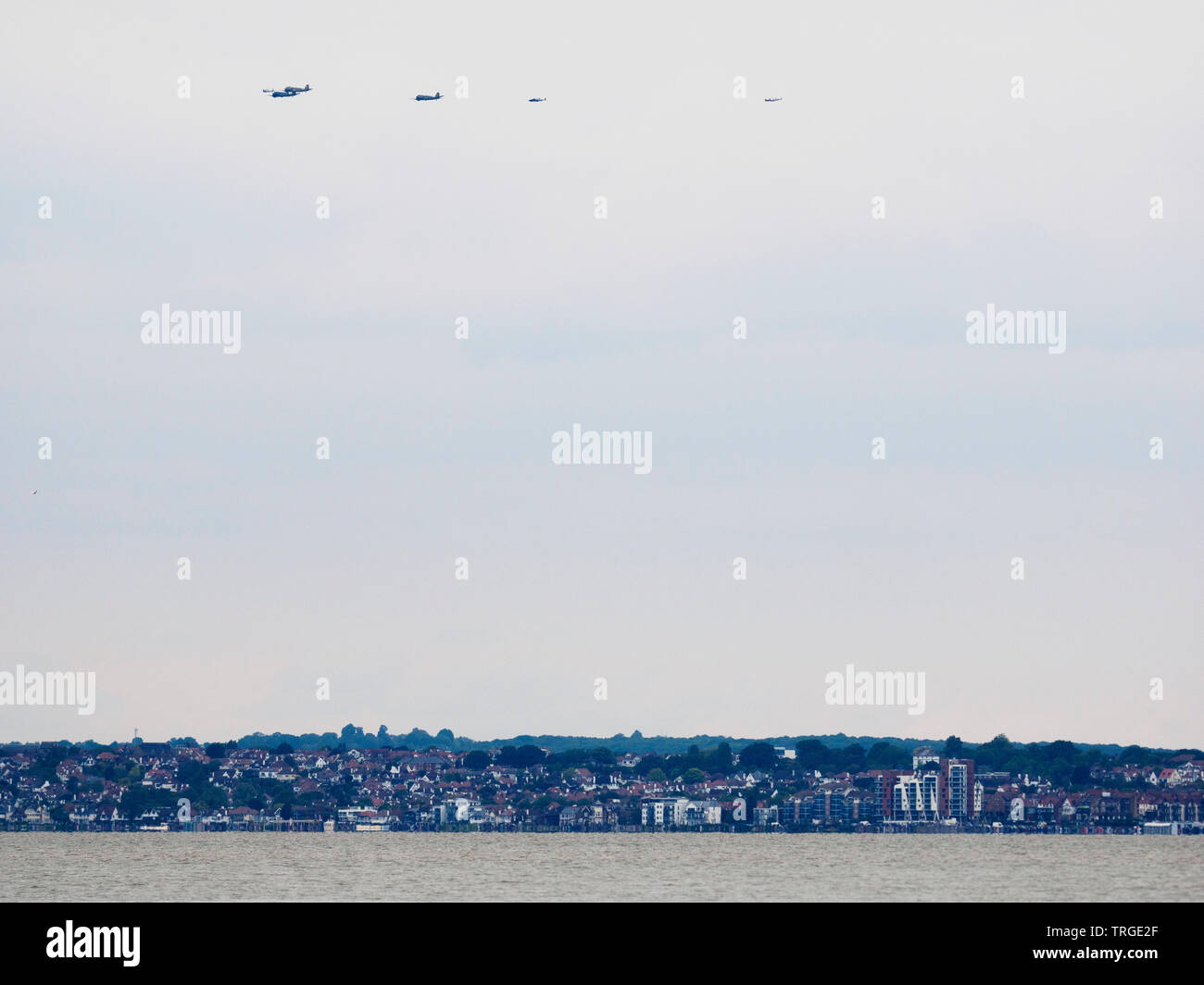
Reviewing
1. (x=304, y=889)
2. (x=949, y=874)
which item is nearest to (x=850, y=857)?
(x=949, y=874)
